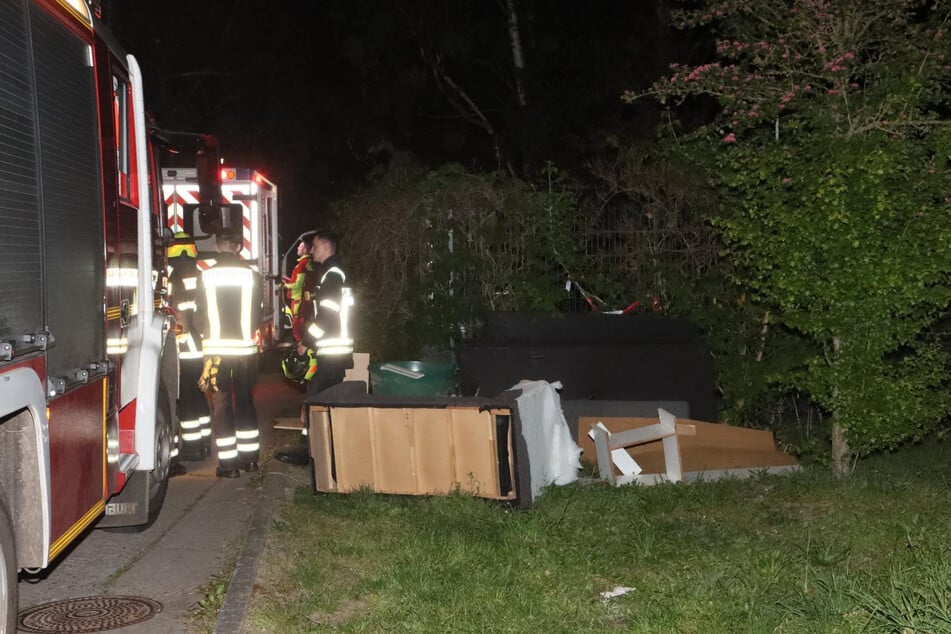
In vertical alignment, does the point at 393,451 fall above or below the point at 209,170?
below

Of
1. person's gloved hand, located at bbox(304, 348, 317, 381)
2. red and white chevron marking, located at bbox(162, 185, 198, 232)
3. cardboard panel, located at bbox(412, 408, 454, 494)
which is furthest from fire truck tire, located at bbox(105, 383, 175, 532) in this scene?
red and white chevron marking, located at bbox(162, 185, 198, 232)

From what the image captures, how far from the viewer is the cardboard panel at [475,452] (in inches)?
277

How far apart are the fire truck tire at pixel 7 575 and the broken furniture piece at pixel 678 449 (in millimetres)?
4519

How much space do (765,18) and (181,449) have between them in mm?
5812

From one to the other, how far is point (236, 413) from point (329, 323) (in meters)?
1.01

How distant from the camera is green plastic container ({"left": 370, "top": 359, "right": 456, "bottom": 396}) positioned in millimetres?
9508

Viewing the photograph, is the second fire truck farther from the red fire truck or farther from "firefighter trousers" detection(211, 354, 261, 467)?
the red fire truck

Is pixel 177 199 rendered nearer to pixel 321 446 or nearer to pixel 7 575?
pixel 321 446

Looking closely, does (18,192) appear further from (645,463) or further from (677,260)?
(677,260)

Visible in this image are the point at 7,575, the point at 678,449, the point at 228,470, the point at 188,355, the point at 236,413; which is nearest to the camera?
the point at 7,575

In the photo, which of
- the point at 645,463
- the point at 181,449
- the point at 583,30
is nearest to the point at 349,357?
the point at 181,449

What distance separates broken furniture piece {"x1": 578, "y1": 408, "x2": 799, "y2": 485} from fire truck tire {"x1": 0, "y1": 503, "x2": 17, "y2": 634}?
452 centimetres

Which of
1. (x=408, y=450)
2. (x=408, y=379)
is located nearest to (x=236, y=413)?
(x=408, y=379)

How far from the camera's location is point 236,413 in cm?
873
